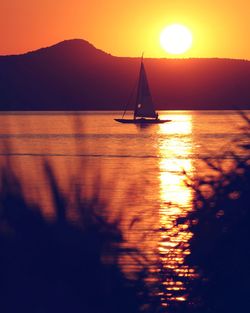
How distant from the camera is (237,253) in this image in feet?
28.5

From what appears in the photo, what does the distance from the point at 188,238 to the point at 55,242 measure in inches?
54.3

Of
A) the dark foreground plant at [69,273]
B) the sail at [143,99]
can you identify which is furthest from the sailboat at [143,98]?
the dark foreground plant at [69,273]

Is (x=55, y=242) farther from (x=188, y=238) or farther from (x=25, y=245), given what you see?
(x=188, y=238)

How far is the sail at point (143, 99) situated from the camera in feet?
298

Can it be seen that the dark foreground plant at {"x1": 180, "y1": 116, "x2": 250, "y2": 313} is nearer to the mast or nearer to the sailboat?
the sailboat

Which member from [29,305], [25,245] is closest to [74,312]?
[29,305]

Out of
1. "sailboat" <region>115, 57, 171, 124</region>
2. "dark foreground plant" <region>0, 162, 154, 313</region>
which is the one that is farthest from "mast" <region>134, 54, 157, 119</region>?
"dark foreground plant" <region>0, 162, 154, 313</region>

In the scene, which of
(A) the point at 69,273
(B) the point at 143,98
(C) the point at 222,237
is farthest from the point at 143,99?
(C) the point at 222,237

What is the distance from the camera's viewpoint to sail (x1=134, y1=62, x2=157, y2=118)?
9075 centimetres

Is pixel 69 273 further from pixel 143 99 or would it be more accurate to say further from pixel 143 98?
pixel 143 99

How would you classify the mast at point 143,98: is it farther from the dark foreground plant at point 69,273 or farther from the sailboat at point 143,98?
the dark foreground plant at point 69,273

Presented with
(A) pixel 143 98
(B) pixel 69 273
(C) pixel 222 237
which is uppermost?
(A) pixel 143 98

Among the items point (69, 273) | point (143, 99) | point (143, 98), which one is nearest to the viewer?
point (69, 273)

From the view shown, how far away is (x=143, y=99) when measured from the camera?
300 ft
